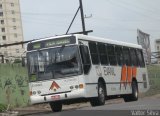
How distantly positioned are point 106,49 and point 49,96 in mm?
4092

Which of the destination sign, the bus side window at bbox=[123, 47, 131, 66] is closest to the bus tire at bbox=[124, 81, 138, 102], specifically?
the bus side window at bbox=[123, 47, 131, 66]

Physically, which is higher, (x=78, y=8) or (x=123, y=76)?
(x=78, y=8)

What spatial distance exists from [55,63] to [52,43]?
3.00 feet

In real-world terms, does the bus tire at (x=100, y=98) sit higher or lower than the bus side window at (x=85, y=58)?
lower

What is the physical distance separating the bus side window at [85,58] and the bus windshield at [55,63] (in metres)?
0.33

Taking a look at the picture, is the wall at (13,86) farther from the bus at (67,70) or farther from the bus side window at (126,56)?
the bus side window at (126,56)

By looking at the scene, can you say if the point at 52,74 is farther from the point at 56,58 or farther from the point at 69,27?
the point at 69,27

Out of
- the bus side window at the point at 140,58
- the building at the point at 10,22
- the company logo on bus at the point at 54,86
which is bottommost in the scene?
the company logo on bus at the point at 54,86

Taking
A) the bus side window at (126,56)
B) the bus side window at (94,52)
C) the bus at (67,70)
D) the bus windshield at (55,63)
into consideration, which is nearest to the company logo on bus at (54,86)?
the bus at (67,70)

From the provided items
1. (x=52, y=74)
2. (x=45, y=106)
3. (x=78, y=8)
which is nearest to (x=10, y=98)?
(x=45, y=106)

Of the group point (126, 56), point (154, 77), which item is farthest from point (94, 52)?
point (154, 77)

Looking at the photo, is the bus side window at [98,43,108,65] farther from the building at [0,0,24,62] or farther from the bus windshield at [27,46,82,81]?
the building at [0,0,24,62]

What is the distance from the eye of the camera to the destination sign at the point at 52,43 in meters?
21.2

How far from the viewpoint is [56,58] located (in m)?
21.0
